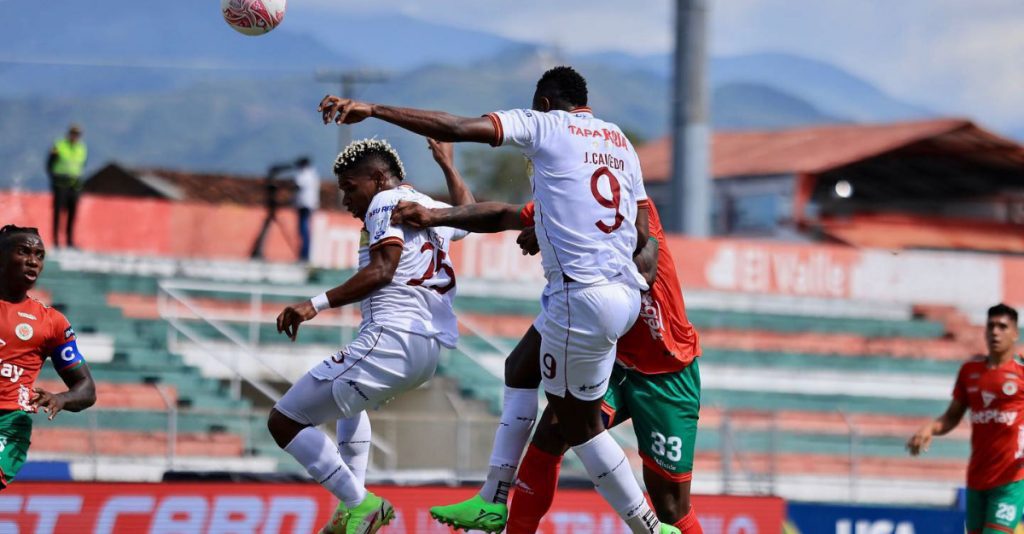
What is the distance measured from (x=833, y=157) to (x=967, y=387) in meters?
30.0

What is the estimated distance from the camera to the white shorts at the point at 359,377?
23.3ft

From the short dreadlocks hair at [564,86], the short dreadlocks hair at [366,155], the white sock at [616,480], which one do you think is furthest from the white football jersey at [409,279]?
the white sock at [616,480]

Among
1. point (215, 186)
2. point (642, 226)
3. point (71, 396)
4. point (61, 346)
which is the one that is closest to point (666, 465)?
point (642, 226)

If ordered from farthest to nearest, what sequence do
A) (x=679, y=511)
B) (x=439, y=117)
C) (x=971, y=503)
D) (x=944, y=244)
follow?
(x=944, y=244)
(x=971, y=503)
(x=679, y=511)
(x=439, y=117)

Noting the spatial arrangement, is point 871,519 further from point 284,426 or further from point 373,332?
point 284,426

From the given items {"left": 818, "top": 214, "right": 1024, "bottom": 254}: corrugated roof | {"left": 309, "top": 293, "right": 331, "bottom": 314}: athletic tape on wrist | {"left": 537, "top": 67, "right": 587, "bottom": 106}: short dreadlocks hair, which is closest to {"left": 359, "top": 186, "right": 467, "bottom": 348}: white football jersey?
{"left": 309, "top": 293, "right": 331, "bottom": 314}: athletic tape on wrist

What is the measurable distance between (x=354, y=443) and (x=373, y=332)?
0.87 m

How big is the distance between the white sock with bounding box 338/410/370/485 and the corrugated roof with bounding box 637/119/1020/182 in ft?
96.4

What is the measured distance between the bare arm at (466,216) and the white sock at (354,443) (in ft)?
4.36

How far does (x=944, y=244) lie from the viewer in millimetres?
39156

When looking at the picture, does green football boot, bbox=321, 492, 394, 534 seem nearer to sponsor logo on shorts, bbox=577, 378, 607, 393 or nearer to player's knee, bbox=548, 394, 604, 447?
player's knee, bbox=548, 394, 604, 447

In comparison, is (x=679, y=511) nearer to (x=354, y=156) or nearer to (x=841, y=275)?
(x=354, y=156)

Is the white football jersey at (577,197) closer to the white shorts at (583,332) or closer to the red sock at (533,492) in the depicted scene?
the white shorts at (583,332)

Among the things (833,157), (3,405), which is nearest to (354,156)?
(3,405)
